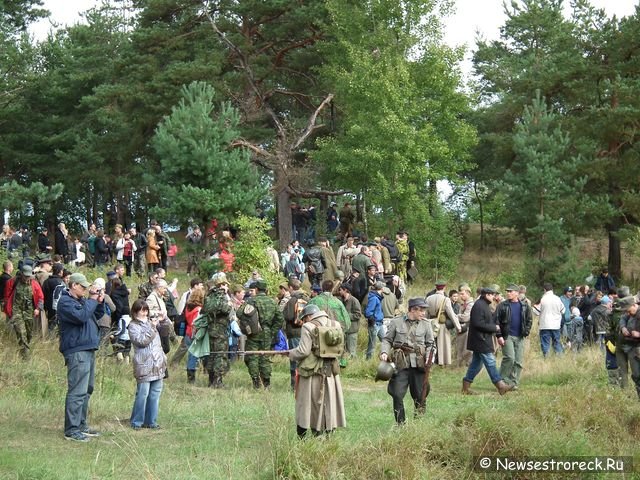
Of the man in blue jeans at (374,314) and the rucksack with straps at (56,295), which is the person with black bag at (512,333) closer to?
the man in blue jeans at (374,314)

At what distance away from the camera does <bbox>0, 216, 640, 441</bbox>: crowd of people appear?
452 inches

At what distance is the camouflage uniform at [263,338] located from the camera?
613 inches

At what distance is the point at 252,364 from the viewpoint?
15.5 metres

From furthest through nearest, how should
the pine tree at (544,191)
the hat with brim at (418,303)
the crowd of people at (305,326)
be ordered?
the pine tree at (544,191)
the hat with brim at (418,303)
the crowd of people at (305,326)

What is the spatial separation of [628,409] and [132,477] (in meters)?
6.99

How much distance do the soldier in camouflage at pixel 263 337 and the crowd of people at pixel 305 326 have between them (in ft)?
0.06

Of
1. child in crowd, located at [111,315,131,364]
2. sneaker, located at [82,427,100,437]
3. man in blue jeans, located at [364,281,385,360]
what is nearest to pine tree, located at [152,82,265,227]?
man in blue jeans, located at [364,281,385,360]

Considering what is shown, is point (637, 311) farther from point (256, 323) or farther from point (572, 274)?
point (572, 274)

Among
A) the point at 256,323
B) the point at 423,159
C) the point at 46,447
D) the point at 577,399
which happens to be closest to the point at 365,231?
the point at 423,159

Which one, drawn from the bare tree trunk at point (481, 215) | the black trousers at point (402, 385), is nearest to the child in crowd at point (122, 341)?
the black trousers at point (402, 385)

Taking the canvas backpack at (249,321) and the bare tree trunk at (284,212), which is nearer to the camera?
the canvas backpack at (249,321)

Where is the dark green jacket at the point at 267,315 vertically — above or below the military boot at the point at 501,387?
above

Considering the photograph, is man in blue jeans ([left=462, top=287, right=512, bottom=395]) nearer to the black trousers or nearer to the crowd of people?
the crowd of people

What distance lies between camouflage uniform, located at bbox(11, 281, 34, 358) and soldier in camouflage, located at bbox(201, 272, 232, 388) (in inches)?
143
